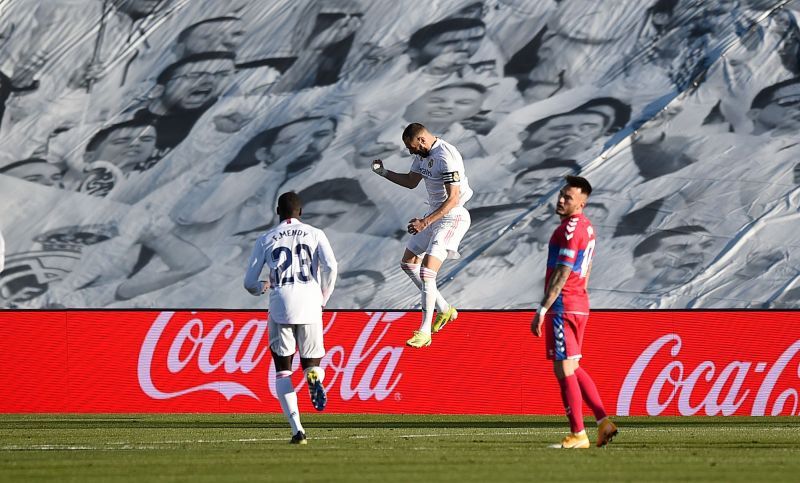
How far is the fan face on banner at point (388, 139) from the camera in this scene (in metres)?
A: 25.0

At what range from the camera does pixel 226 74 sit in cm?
2867

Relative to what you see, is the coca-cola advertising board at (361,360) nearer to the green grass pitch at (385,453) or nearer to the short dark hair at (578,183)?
the green grass pitch at (385,453)

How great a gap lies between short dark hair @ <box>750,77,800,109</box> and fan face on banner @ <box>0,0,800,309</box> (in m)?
0.06

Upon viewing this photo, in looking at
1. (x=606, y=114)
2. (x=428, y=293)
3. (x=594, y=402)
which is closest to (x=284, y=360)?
(x=428, y=293)

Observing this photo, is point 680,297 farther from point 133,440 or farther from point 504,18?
point 133,440

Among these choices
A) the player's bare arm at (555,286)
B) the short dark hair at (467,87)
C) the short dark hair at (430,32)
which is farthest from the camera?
the short dark hair at (430,32)

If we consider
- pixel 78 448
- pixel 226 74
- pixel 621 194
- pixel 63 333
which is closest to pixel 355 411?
pixel 63 333

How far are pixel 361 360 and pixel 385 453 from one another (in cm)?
860

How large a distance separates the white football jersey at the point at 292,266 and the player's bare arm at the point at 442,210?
48.3 inches

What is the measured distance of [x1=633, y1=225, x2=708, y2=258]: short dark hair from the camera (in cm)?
2484

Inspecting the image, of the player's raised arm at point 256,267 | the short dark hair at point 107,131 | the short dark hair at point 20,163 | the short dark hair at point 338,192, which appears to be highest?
the short dark hair at point 107,131

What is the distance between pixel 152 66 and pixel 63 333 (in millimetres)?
12375

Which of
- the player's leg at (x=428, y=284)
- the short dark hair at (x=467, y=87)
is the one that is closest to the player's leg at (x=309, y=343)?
the player's leg at (x=428, y=284)

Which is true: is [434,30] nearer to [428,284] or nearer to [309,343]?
[428,284]
